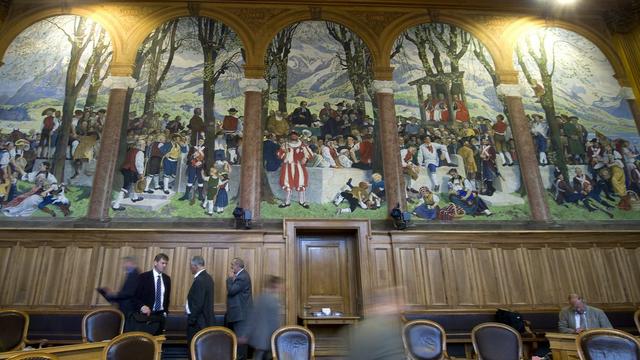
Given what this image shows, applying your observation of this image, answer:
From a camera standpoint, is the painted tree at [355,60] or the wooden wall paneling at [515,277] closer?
the wooden wall paneling at [515,277]

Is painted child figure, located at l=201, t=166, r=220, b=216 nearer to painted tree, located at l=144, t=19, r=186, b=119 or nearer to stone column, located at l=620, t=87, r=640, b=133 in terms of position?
painted tree, located at l=144, t=19, r=186, b=119

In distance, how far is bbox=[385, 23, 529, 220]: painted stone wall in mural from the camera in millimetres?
8609

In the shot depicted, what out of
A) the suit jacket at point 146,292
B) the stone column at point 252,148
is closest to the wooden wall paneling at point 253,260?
the stone column at point 252,148

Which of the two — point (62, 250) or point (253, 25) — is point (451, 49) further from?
point (62, 250)

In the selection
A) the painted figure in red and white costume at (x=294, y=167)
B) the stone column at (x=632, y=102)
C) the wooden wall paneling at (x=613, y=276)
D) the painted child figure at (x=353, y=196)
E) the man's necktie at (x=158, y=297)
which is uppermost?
the stone column at (x=632, y=102)

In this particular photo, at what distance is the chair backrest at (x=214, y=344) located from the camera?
14.7 ft

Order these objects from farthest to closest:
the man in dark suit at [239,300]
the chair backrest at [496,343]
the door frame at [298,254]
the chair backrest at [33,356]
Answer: the door frame at [298,254]
the man in dark suit at [239,300]
the chair backrest at [496,343]
the chair backrest at [33,356]

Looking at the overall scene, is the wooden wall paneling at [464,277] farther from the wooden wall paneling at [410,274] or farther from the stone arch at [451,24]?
the stone arch at [451,24]

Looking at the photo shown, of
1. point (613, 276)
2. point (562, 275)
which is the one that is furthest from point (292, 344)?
point (613, 276)

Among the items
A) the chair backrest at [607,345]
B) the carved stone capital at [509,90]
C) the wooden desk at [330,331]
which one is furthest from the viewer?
the carved stone capital at [509,90]

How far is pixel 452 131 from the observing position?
30.3 feet

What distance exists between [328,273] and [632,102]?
26.4 ft

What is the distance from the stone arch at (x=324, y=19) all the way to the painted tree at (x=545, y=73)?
11.4 feet

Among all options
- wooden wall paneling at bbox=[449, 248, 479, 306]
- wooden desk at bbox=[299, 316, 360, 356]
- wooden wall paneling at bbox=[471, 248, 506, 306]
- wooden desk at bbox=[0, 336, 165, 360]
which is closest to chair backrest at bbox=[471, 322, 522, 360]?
wooden desk at bbox=[299, 316, 360, 356]
